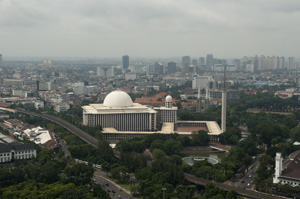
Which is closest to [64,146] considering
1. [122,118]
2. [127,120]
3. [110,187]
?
[122,118]

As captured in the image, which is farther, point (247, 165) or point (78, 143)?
point (78, 143)

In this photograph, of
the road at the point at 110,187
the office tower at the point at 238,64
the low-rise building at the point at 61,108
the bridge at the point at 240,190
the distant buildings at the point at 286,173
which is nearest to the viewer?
the bridge at the point at 240,190

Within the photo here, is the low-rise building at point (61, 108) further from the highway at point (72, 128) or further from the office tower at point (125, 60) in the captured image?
the office tower at point (125, 60)

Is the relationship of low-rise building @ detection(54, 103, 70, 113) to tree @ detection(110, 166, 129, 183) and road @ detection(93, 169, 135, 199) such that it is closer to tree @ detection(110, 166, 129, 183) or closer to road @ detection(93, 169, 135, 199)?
road @ detection(93, 169, 135, 199)

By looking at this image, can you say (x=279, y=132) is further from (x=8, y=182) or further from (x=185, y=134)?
(x=8, y=182)

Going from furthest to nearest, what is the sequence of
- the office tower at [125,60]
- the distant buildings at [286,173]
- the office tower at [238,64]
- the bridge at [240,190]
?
the office tower at [125,60] → the office tower at [238,64] → the distant buildings at [286,173] → the bridge at [240,190]

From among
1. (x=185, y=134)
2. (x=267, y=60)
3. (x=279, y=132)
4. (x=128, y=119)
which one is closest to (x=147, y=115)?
(x=128, y=119)

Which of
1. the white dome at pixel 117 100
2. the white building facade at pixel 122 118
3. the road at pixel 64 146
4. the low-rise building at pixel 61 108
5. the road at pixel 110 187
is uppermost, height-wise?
the white dome at pixel 117 100

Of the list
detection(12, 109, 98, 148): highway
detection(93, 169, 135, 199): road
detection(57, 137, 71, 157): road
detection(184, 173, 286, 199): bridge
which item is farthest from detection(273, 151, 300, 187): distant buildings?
detection(57, 137, 71, 157): road

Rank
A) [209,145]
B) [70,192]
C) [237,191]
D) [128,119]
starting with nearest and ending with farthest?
[70,192], [237,191], [209,145], [128,119]

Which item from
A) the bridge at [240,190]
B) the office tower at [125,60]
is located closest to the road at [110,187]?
the bridge at [240,190]
